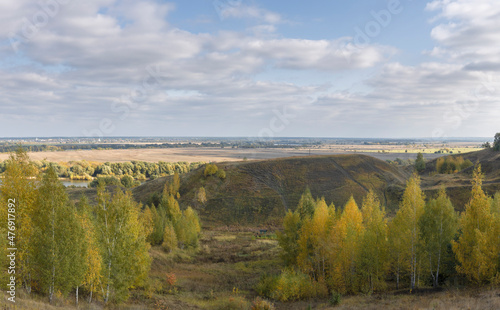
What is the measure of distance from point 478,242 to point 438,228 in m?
4.64

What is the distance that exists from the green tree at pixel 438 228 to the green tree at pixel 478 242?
234cm

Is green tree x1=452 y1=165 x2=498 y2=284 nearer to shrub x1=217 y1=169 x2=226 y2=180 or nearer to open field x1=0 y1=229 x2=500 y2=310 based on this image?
open field x1=0 y1=229 x2=500 y2=310

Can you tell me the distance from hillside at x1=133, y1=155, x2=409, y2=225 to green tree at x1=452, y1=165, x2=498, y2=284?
62.0 metres

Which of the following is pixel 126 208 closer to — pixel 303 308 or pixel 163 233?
pixel 303 308

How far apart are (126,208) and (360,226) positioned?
27088 millimetres

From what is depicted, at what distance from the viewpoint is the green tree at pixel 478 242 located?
28875 millimetres

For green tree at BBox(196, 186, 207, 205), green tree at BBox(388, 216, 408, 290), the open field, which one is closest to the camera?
the open field

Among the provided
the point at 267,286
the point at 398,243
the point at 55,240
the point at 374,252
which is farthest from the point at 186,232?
the point at 398,243

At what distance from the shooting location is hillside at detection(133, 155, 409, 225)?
93625 mm

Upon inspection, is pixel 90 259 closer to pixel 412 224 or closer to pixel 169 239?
pixel 169 239

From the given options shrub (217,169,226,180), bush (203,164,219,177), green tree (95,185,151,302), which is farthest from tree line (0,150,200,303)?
bush (203,164,219,177)

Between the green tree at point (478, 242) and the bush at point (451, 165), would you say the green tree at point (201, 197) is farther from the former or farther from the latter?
the bush at point (451, 165)

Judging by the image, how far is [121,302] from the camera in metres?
28.0

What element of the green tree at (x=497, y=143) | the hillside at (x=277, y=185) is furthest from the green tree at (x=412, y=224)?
the green tree at (x=497, y=143)
